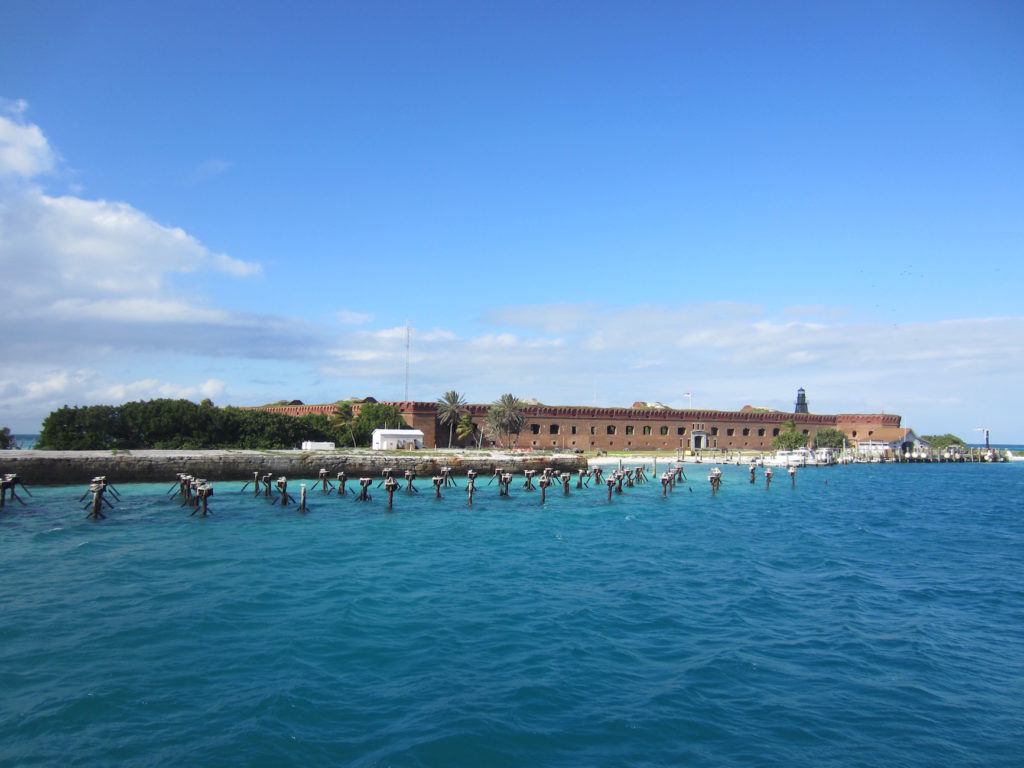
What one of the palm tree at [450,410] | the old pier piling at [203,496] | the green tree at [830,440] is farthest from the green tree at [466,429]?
the green tree at [830,440]

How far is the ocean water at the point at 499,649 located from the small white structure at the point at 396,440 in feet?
105

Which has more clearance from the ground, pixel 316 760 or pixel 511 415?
pixel 511 415

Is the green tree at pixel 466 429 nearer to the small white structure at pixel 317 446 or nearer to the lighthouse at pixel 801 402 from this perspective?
the small white structure at pixel 317 446

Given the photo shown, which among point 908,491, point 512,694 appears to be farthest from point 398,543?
point 908,491

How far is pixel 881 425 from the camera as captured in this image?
94.1 metres

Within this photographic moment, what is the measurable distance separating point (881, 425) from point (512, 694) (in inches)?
3865

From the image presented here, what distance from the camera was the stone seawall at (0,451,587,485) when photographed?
39375 millimetres

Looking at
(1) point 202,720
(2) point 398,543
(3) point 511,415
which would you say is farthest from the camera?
(3) point 511,415

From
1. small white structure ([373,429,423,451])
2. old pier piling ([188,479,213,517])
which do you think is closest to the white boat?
small white structure ([373,429,423,451])

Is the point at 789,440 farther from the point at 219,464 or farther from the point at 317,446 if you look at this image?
the point at 219,464

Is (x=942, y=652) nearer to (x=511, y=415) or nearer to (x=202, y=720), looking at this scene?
(x=202, y=720)

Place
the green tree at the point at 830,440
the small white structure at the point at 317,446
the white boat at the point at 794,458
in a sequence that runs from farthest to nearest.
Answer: the green tree at the point at 830,440 → the white boat at the point at 794,458 → the small white structure at the point at 317,446

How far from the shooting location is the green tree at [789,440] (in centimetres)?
8506

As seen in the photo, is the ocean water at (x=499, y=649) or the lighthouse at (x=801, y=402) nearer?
the ocean water at (x=499, y=649)
